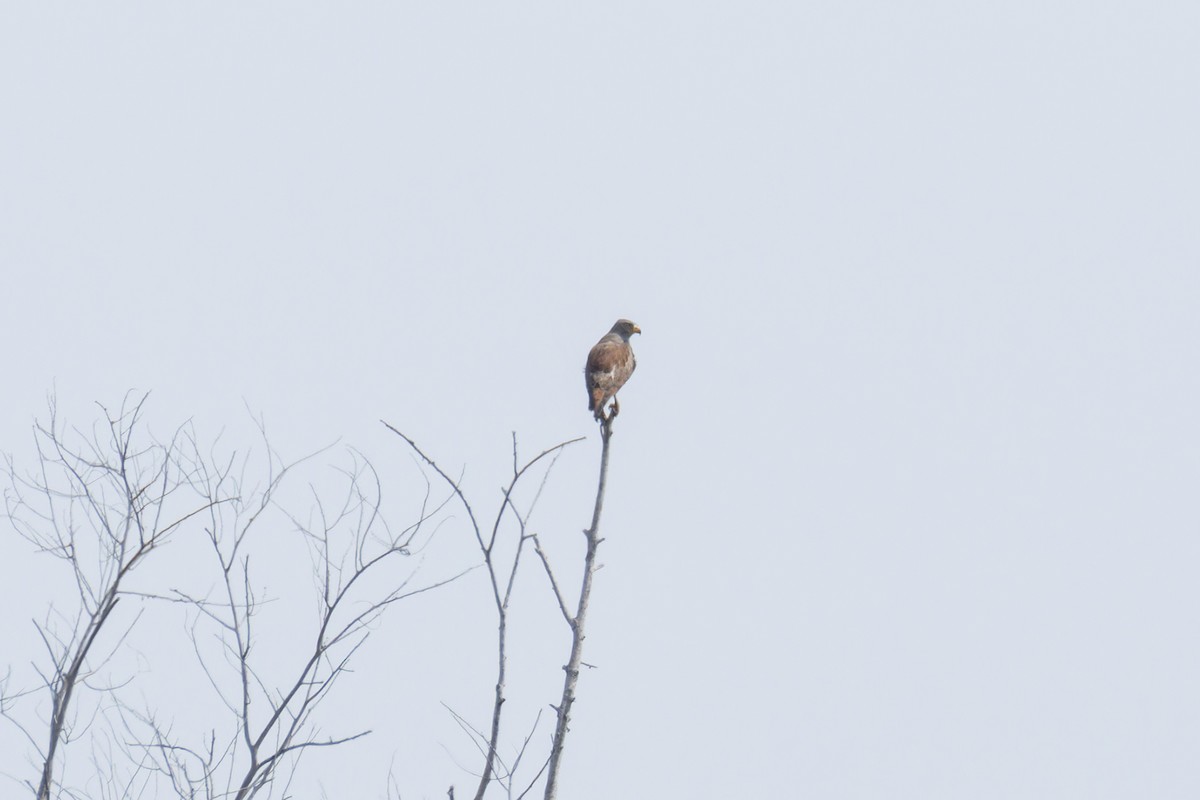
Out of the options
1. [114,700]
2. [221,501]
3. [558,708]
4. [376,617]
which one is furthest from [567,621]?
[114,700]

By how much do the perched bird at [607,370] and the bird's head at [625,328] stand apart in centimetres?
38

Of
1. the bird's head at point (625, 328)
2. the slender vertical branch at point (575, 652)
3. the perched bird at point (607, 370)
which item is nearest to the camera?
the slender vertical branch at point (575, 652)

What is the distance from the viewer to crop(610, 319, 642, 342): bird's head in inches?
444

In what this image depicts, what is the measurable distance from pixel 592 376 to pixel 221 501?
2.70 metres

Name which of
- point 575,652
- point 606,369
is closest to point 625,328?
point 606,369

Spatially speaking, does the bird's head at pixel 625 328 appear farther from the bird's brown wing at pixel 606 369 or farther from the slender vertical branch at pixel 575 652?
the slender vertical branch at pixel 575 652

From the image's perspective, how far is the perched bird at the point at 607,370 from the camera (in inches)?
373

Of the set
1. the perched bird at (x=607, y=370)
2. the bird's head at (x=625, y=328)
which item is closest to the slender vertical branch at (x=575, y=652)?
the perched bird at (x=607, y=370)

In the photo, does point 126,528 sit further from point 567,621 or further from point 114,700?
point 567,621

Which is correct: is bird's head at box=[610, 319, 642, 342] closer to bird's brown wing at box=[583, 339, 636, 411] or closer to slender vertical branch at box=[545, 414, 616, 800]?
bird's brown wing at box=[583, 339, 636, 411]

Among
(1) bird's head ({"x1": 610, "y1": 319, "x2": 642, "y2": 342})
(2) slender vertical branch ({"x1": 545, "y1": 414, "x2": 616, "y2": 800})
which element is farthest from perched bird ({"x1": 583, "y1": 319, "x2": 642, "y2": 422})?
(2) slender vertical branch ({"x1": 545, "y1": 414, "x2": 616, "y2": 800})

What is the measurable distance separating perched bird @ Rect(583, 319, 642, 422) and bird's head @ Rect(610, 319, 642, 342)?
1.25 ft

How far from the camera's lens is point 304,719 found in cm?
732

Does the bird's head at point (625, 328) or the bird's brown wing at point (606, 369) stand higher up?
the bird's head at point (625, 328)
